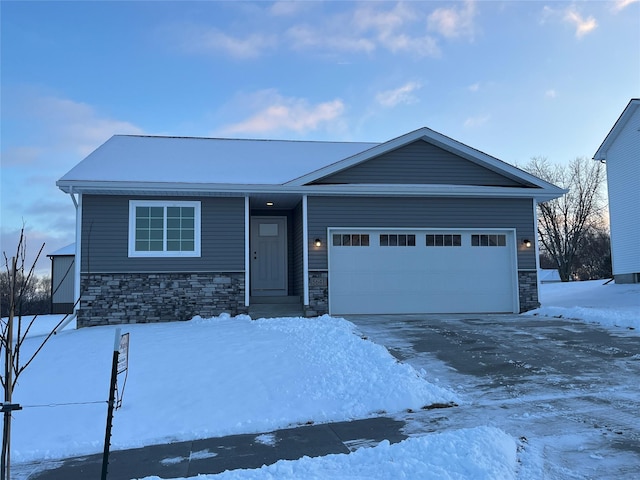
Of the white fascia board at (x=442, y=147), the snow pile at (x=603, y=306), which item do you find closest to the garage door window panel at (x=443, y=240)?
→ the white fascia board at (x=442, y=147)

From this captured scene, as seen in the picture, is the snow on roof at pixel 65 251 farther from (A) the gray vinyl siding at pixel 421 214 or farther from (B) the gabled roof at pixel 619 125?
(B) the gabled roof at pixel 619 125

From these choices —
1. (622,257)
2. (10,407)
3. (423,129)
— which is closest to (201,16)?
(423,129)

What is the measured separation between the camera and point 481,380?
6.38m

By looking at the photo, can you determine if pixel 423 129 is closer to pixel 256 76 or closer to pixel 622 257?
pixel 256 76

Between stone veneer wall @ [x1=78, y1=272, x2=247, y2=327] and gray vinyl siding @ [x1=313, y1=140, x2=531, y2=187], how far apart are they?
3.74 m

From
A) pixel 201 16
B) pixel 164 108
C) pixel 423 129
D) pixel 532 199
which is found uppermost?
pixel 201 16

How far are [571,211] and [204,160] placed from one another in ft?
108

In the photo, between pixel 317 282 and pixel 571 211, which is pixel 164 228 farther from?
pixel 571 211

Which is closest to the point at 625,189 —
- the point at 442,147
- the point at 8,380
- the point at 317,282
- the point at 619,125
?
the point at 619,125

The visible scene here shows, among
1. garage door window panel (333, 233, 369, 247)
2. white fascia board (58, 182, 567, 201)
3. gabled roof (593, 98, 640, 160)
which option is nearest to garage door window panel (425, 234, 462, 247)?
white fascia board (58, 182, 567, 201)

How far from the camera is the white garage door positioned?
12.4 metres

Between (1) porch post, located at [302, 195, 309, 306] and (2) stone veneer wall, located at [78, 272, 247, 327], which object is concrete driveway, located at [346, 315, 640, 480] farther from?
(2) stone veneer wall, located at [78, 272, 247, 327]

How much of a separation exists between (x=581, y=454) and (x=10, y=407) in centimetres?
409

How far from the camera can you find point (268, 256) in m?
13.9
